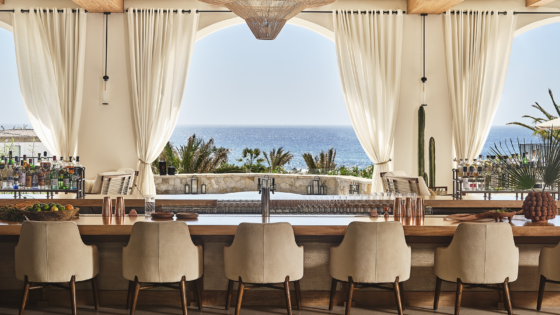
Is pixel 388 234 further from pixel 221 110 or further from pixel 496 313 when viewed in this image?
pixel 221 110

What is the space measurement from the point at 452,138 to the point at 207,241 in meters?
5.65

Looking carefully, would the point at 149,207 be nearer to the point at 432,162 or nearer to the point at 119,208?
the point at 119,208

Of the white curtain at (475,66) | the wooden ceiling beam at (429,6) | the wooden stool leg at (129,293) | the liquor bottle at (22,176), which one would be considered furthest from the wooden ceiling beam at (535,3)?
the liquor bottle at (22,176)

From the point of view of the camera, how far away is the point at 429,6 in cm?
764

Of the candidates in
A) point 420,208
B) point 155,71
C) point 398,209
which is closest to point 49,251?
point 398,209

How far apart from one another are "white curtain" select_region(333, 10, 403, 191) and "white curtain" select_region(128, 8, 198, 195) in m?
2.52

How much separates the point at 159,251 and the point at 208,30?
5.71 meters

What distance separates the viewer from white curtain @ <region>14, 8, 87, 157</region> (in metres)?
7.86

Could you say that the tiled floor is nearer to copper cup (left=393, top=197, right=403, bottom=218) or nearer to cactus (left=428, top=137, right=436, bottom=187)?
copper cup (left=393, top=197, right=403, bottom=218)

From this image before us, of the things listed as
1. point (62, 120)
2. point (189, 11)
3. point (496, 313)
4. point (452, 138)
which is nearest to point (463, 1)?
point (452, 138)

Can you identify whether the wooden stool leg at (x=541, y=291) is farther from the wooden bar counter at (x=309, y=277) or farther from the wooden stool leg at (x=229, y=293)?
the wooden stool leg at (x=229, y=293)

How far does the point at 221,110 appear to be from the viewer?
36.8m

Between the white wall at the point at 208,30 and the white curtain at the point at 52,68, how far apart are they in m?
0.20

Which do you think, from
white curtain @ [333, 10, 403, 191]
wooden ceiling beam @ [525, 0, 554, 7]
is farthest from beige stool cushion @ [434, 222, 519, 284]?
wooden ceiling beam @ [525, 0, 554, 7]
